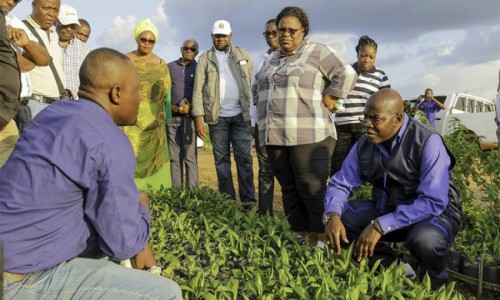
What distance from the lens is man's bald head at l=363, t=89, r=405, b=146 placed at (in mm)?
3287

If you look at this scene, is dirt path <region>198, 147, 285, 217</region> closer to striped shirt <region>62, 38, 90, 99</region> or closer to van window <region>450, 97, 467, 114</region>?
striped shirt <region>62, 38, 90, 99</region>

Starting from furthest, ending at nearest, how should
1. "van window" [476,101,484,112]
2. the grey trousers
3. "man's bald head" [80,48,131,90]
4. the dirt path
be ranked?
"van window" [476,101,484,112] → the dirt path → the grey trousers → "man's bald head" [80,48,131,90]

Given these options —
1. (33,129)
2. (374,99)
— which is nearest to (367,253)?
(374,99)

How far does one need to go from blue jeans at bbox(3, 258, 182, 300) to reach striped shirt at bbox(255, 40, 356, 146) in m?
2.34

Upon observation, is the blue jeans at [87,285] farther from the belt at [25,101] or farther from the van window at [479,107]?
the van window at [479,107]

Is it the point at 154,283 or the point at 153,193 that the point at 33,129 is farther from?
the point at 153,193

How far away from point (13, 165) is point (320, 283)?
1.65 metres

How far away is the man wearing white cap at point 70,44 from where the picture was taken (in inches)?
192

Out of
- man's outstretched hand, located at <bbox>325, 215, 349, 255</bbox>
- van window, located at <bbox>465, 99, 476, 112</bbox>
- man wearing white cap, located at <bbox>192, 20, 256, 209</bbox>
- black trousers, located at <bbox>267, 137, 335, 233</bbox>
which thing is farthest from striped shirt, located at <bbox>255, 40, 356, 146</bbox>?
van window, located at <bbox>465, 99, 476, 112</bbox>

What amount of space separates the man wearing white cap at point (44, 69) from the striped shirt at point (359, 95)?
9.08ft

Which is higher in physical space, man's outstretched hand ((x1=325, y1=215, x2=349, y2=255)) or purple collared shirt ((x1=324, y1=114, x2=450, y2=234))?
purple collared shirt ((x1=324, y1=114, x2=450, y2=234))

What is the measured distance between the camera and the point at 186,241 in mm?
3586

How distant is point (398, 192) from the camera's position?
11.3 feet

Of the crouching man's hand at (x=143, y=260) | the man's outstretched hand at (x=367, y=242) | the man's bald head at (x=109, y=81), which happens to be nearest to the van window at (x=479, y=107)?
the man's outstretched hand at (x=367, y=242)
